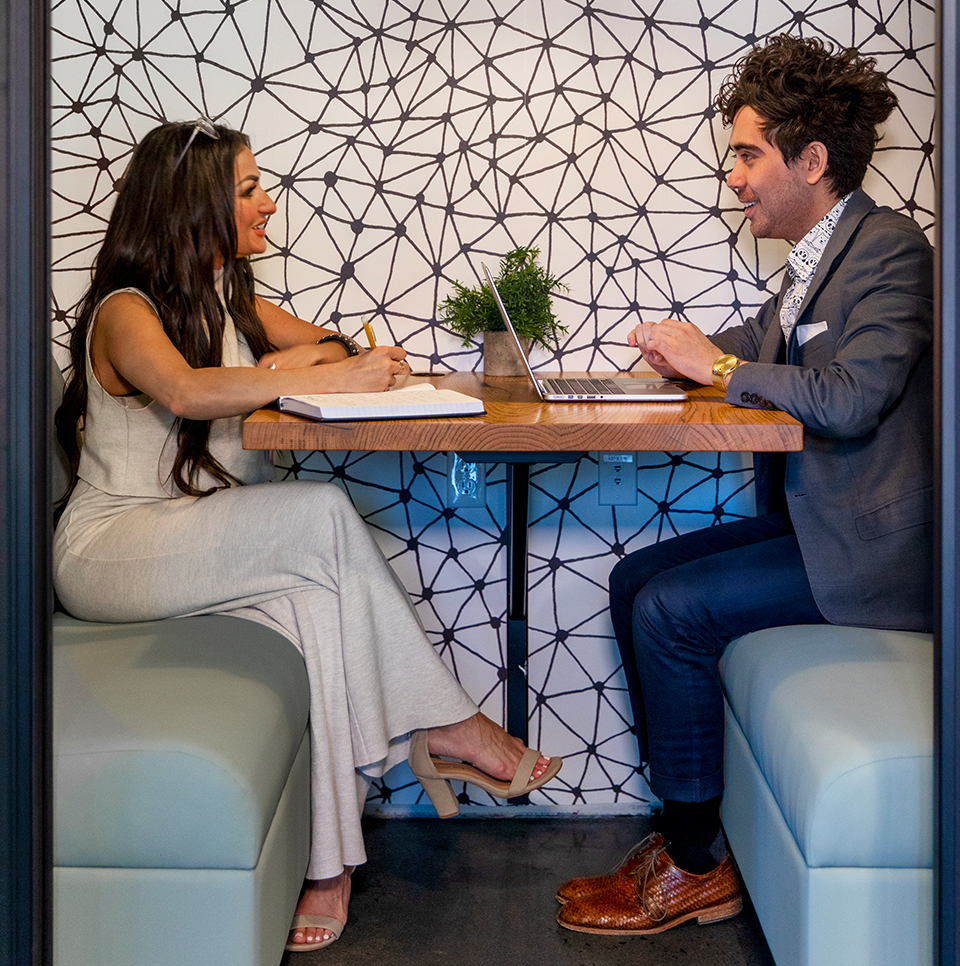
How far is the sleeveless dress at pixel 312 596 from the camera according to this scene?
1665 millimetres

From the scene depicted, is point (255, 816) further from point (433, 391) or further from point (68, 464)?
point (68, 464)

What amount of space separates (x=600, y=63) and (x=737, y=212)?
0.43 m

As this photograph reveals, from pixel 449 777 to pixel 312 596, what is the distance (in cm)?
42

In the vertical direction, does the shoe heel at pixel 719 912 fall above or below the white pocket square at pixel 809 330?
below

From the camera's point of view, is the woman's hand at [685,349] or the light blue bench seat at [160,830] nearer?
the light blue bench seat at [160,830]

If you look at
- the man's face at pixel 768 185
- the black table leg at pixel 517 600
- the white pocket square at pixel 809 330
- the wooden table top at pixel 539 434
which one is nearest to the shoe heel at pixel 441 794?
the black table leg at pixel 517 600

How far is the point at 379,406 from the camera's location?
4.90 feet

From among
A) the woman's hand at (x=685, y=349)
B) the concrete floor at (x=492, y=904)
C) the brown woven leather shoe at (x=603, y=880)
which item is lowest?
the concrete floor at (x=492, y=904)

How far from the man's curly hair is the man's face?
2 cm

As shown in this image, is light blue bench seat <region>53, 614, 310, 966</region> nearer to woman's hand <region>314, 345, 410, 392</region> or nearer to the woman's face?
woman's hand <region>314, 345, 410, 392</region>

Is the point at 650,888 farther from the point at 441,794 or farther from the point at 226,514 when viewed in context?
the point at 226,514

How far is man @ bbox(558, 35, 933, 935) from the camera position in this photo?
1.61 m

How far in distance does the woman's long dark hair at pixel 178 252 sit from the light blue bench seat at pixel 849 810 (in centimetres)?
105

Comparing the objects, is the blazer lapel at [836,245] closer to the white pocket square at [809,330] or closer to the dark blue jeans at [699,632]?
the white pocket square at [809,330]
